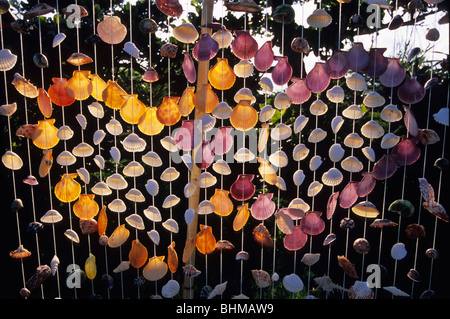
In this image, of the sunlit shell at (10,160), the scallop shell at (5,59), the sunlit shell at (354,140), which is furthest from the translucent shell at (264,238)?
the scallop shell at (5,59)

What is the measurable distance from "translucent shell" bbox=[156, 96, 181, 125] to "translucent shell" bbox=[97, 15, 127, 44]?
224mm

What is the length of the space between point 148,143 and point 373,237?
89 cm

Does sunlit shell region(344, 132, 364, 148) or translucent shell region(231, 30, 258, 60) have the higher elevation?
translucent shell region(231, 30, 258, 60)

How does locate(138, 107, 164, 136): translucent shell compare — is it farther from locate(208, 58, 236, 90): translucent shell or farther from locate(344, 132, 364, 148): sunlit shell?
locate(344, 132, 364, 148): sunlit shell

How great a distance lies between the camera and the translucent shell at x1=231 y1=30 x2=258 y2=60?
933 millimetres

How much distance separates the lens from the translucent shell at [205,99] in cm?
94

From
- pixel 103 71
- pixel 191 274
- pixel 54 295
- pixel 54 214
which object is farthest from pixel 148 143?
pixel 54 295

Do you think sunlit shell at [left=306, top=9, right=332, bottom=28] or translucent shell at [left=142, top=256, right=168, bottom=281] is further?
translucent shell at [left=142, top=256, right=168, bottom=281]

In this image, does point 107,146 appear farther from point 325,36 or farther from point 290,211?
point 325,36

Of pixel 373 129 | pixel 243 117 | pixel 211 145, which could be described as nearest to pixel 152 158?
pixel 211 145

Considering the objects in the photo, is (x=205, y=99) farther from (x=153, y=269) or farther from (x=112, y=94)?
(x=153, y=269)

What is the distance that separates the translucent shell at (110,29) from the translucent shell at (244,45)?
0.32 metres

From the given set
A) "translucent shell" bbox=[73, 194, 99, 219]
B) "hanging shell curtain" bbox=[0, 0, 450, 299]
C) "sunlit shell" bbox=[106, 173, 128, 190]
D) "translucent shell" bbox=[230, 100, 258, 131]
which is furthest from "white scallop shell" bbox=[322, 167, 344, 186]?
"translucent shell" bbox=[73, 194, 99, 219]

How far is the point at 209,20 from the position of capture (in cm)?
96
